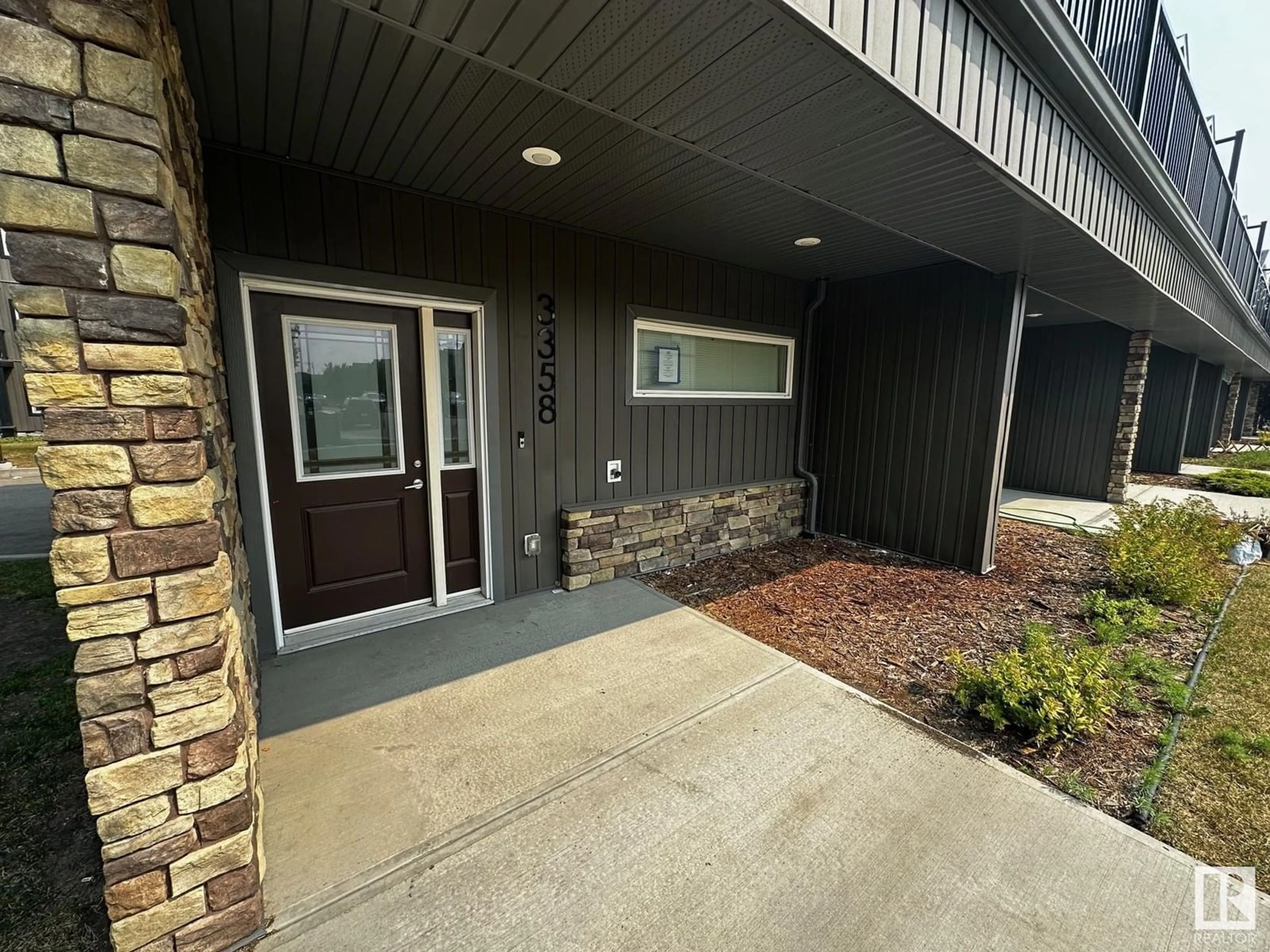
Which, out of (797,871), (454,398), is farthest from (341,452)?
(797,871)

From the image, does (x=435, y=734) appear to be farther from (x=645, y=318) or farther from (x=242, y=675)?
(x=645, y=318)

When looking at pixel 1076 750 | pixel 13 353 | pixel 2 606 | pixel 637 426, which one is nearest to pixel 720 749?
pixel 1076 750

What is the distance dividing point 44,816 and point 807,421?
577cm

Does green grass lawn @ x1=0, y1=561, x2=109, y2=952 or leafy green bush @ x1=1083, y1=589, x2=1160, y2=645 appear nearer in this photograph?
green grass lawn @ x1=0, y1=561, x2=109, y2=952

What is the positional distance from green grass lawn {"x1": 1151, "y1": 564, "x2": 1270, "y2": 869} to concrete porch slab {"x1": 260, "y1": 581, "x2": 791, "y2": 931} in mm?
1576

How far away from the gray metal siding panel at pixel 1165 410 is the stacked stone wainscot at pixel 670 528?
8.65 m

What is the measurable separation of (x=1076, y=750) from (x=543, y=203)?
3943mm

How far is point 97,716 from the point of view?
119 cm

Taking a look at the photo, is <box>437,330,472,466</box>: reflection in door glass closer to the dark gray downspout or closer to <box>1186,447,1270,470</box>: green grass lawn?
the dark gray downspout

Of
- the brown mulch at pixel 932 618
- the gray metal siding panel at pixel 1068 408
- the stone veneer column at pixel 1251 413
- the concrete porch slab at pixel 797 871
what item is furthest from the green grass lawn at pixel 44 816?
the stone veneer column at pixel 1251 413

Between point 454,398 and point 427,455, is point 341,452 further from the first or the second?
point 454,398

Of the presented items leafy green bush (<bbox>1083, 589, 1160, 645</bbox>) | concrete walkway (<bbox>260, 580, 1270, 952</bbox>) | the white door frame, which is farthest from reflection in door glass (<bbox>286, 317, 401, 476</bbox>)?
leafy green bush (<bbox>1083, 589, 1160, 645</bbox>)

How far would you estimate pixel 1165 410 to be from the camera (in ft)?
31.0

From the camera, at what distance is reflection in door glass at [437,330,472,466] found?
3.39 m
